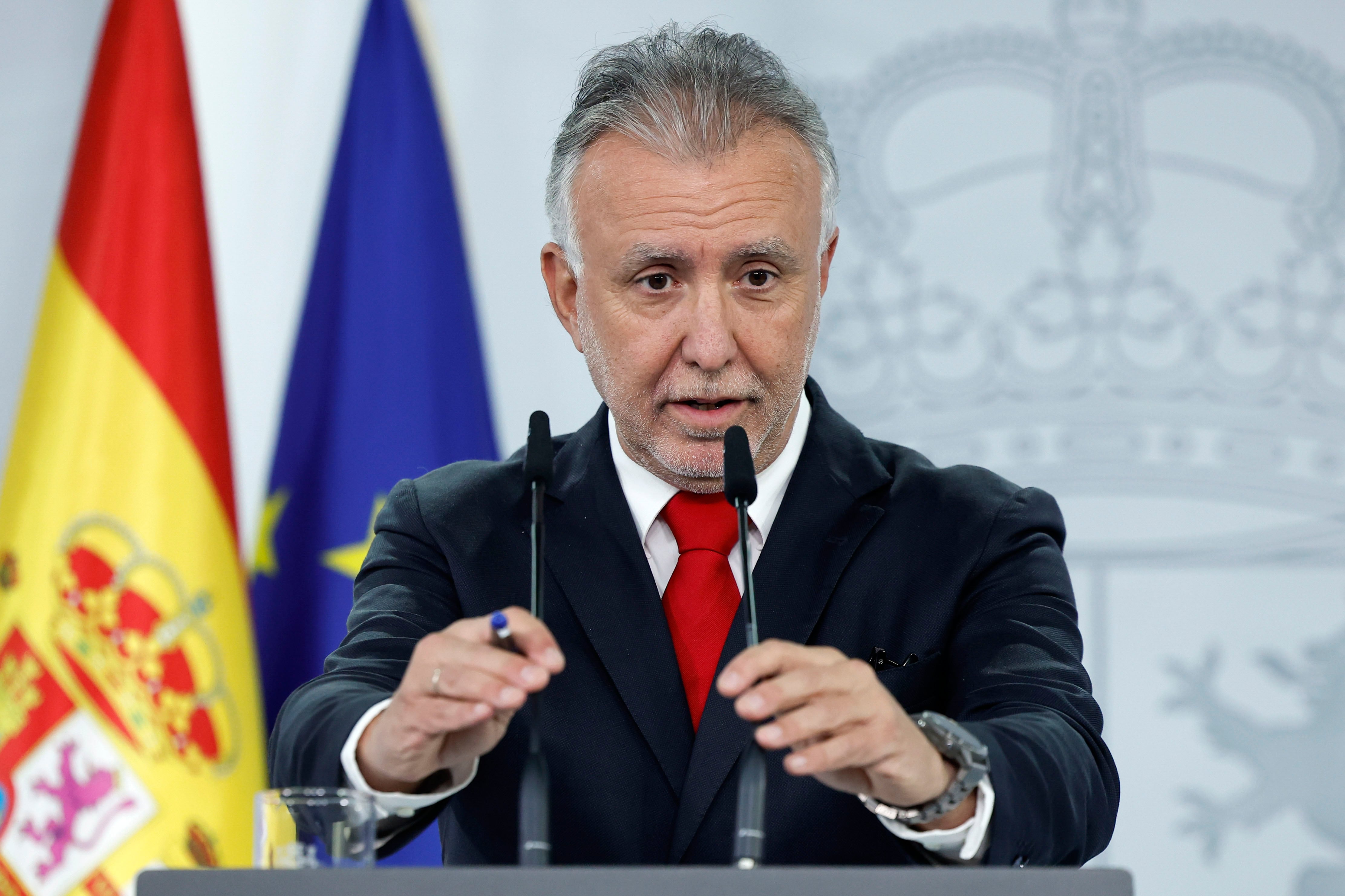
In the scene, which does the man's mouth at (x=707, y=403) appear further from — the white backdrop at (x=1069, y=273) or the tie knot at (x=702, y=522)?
the white backdrop at (x=1069, y=273)

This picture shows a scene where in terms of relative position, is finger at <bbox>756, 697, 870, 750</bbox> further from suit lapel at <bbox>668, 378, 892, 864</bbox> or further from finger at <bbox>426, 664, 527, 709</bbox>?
suit lapel at <bbox>668, 378, 892, 864</bbox>

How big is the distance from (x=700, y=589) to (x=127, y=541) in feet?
5.07

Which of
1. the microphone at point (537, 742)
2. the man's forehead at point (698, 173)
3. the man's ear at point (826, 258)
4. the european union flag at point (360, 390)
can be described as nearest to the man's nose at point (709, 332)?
the man's forehead at point (698, 173)

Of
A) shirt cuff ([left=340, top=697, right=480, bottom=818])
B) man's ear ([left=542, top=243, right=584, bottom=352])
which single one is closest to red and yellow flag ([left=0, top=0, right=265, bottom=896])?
man's ear ([left=542, top=243, right=584, bottom=352])

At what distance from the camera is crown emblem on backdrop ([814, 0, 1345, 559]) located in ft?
10.2

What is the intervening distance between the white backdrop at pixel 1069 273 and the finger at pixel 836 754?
6.71 feet

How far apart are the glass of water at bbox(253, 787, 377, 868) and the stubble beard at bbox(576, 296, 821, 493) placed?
0.77 meters

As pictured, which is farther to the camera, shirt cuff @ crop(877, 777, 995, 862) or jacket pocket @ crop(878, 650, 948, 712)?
jacket pocket @ crop(878, 650, 948, 712)

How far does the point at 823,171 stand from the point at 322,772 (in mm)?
1016

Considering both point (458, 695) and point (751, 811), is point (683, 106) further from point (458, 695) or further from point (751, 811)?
point (751, 811)

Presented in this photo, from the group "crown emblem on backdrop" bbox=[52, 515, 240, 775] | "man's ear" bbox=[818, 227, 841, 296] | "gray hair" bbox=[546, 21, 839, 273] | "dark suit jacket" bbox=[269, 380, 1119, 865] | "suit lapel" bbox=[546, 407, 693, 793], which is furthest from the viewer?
"crown emblem on backdrop" bbox=[52, 515, 240, 775]

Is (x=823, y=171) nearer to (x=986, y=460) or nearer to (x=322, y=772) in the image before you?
(x=322, y=772)

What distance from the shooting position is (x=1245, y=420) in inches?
122

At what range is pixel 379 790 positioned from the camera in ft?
4.52
